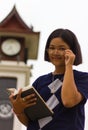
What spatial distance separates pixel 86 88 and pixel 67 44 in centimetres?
13

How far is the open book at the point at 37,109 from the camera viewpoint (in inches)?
37.6

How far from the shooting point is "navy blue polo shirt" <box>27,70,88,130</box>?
3.11 ft

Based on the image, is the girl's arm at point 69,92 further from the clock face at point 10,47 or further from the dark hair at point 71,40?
the clock face at point 10,47

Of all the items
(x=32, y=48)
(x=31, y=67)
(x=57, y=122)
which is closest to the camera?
(x=57, y=122)

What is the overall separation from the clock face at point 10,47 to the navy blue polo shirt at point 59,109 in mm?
1296

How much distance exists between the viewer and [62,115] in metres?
0.95

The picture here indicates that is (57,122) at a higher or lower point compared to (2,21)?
lower

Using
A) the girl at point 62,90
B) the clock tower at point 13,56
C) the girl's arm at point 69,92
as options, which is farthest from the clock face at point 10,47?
the girl's arm at point 69,92

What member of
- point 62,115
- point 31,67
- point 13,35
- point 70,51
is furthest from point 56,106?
point 13,35

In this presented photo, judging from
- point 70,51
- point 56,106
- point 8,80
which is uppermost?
point 70,51

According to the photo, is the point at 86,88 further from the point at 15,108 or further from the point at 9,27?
the point at 9,27

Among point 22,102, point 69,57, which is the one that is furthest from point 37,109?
point 69,57

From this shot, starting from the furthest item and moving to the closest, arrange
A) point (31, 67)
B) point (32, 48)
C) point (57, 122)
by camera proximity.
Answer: point (32, 48)
point (31, 67)
point (57, 122)

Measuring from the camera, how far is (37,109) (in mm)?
977
